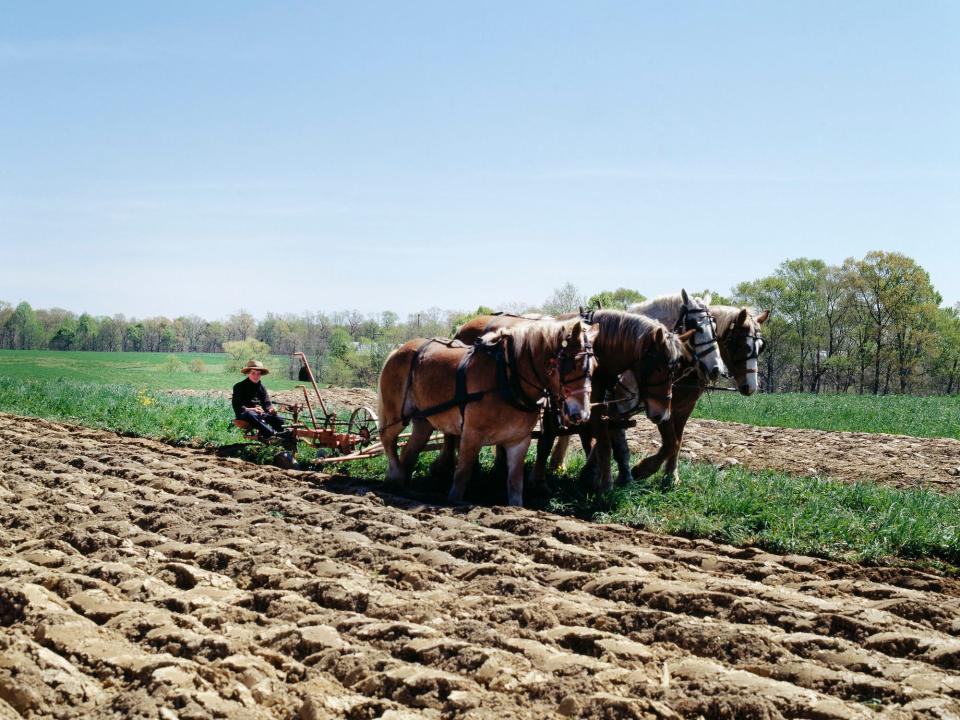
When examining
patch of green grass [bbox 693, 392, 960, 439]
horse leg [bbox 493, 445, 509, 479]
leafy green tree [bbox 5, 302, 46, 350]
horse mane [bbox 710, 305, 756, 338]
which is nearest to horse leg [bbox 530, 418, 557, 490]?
horse leg [bbox 493, 445, 509, 479]

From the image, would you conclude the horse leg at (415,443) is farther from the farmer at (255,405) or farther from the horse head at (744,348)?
the horse head at (744,348)

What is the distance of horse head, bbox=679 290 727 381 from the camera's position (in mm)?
7641

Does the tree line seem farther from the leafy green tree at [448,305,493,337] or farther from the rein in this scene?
the rein

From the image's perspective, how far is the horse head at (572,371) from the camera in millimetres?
6484

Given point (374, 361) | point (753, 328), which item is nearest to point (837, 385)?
point (374, 361)

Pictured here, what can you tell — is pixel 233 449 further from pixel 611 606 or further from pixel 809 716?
pixel 809 716

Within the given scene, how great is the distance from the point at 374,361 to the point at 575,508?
76.7ft

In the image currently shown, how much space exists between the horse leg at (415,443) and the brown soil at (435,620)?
1291 mm

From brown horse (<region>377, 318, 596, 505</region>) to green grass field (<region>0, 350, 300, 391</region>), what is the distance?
15812mm

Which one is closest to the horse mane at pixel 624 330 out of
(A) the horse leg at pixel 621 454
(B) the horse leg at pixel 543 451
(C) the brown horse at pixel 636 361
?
(C) the brown horse at pixel 636 361

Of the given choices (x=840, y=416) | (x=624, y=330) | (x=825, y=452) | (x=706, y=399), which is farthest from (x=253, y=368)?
(x=706, y=399)

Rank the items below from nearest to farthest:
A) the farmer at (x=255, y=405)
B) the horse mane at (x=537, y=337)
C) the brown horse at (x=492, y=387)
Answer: the brown horse at (x=492, y=387) < the horse mane at (x=537, y=337) < the farmer at (x=255, y=405)

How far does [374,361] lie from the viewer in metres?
30.0

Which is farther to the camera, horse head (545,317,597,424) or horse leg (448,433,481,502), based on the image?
horse leg (448,433,481,502)
